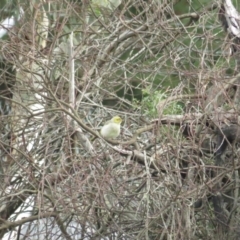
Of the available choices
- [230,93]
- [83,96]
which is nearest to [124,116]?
[83,96]

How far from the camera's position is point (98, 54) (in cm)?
705

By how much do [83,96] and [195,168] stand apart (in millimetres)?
1240

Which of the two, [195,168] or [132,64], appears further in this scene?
[132,64]

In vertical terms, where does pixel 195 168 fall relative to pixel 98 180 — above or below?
below

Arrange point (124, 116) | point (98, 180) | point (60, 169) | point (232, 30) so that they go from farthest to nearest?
point (124, 116)
point (232, 30)
point (60, 169)
point (98, 180)

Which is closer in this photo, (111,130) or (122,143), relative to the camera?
(122,143)

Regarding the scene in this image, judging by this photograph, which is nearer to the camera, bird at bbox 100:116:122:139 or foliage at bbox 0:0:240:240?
foliage at bbox 0:0:240:240

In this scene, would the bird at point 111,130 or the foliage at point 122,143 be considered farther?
the bird at point 111,130

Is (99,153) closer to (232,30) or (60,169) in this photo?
(60,169)

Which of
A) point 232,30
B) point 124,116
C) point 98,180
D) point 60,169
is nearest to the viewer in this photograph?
point 98,180

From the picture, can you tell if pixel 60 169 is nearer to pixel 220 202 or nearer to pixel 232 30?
pixel 220 202

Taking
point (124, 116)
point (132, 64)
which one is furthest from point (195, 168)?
point (132, 64)

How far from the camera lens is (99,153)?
19.1ft

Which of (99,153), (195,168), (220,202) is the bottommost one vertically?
(220,202)
